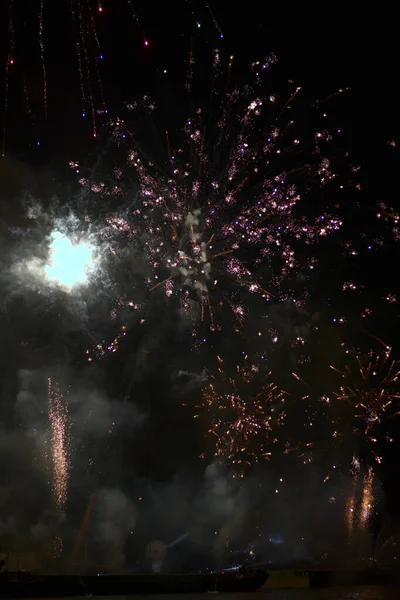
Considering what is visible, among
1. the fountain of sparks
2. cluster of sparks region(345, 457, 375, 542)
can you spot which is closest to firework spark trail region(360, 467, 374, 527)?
cluster of sparks region(345, 457, 375, 542)

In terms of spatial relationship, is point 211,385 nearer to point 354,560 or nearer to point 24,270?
point 24,270

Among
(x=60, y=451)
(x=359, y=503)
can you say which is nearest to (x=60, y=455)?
(x=60, y=451)

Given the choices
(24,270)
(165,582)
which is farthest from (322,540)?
(24,270)

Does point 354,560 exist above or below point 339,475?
below

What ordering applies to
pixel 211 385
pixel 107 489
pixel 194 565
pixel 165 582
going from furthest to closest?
pixel 194 565 → pixel 107 489 → pixel 165 582 → pixel 211 385

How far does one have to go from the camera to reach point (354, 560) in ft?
99.7

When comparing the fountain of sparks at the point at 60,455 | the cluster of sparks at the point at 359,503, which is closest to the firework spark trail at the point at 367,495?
the cluster of sparks at the point at 359,503

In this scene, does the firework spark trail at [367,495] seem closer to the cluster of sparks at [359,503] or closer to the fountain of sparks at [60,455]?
the cluster of sparks at [359,503]

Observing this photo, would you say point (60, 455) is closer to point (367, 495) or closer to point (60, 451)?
point (60, 451)

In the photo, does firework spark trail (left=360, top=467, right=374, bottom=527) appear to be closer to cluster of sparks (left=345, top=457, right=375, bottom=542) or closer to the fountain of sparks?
cluster of sparks (left=345, top=457, right=375, bottom=542)

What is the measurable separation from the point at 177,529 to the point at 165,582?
4.45 meters

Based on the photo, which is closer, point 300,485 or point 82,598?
point 82,598

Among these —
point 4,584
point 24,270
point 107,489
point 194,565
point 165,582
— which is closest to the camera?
point 24,270

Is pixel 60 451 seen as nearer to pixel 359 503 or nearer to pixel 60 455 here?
pixel 60 455
